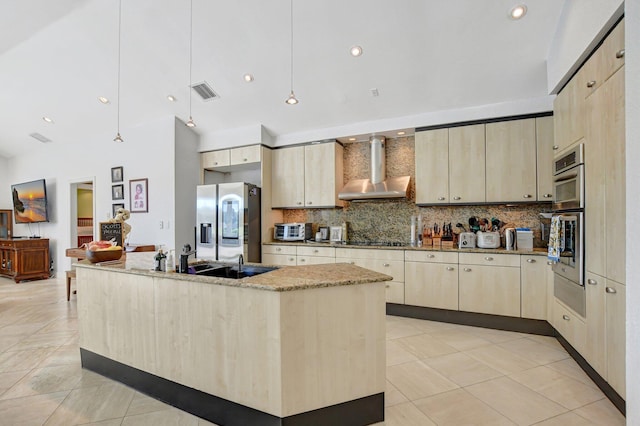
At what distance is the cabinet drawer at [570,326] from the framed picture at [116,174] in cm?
663

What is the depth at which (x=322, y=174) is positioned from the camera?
4.71 metres

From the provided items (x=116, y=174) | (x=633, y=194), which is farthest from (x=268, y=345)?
(x=116, y=174)

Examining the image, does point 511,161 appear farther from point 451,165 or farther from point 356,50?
point 356,50

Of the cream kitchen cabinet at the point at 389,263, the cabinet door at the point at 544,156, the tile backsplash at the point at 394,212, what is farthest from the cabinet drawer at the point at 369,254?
the cabinet door at the point at 544,156

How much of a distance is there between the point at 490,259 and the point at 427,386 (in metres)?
1.78

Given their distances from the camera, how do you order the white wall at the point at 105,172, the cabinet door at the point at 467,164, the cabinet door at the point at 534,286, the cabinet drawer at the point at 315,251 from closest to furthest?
the cabinet door at the point at 534,286 < the cabinet door at the point at 467,164 < the cabinet drawer at the point at 315,251 < the white wall at the point at 105,172

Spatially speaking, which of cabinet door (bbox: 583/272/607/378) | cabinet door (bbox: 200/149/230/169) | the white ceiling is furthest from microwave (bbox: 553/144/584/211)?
cabinet door (bbox: 200/149/230/169)

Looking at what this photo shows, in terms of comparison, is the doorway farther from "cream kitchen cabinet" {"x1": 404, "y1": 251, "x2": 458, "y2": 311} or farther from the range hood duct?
"cream kitchen cabinet" {"x1": 404, "y1": 251, "x2": 458, "y2": 311}

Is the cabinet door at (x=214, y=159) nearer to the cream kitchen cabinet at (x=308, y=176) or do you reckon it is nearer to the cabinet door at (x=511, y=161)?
the cream kitchen cabinet at (x=308, y=176)

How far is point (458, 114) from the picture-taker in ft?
12.9

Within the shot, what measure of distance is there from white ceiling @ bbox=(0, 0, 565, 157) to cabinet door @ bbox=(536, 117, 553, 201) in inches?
14.0

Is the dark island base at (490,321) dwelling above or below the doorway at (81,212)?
below

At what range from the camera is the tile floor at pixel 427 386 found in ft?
6.50

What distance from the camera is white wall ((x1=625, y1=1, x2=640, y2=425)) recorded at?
5.54 ft
